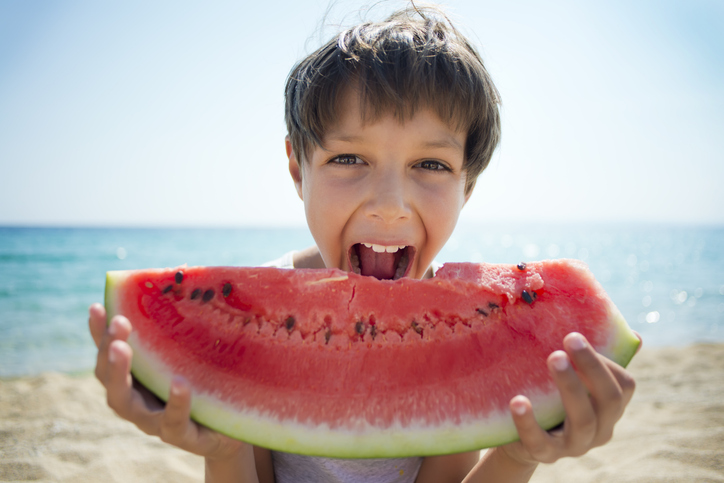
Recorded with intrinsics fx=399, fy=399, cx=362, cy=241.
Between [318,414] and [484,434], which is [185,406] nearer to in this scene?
[318,414]

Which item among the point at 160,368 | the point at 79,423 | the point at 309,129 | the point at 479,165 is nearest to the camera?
the point at 160,368

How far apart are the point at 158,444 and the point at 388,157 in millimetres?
2752

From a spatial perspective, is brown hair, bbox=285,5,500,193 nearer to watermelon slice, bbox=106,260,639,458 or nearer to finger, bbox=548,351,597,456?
watermelon slice, bbox=106,260,639,458

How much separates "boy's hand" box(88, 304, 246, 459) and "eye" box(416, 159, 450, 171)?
1.17m

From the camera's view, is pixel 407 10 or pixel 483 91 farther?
pixel 407 10

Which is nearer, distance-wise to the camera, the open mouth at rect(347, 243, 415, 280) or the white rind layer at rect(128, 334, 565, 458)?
the white rind layer at rect(128, 334, 565, 458)

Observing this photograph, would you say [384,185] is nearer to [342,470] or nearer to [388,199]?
[388,199]

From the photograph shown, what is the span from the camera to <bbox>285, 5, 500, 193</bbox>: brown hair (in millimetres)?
1517

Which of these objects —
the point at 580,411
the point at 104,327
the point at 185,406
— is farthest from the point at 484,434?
the point at 104,327

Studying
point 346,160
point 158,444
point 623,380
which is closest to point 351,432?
point 623,380

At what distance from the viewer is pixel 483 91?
1724 millimetres

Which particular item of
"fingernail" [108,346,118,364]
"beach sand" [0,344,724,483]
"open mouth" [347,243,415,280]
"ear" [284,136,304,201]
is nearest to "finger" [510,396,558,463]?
"fingernail" [108,346,118,364]

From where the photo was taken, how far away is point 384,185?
146 cm

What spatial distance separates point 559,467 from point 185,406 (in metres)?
2.70
